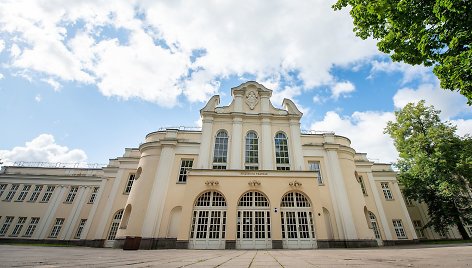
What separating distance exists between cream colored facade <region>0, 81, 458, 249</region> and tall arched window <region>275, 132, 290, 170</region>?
0.33 feet

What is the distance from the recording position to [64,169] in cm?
2827

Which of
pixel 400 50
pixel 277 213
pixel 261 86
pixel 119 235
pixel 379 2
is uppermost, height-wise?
pixel 261 86

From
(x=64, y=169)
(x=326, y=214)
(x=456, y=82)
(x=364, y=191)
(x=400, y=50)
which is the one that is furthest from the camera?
(x=64, y=169)

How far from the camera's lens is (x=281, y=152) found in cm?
2081

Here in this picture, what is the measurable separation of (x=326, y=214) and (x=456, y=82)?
13608 mm

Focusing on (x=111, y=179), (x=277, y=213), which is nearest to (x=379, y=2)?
(x=277, y=213)

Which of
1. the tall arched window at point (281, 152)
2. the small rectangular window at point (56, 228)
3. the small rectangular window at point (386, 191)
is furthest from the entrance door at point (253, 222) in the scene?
the small rectangular window at point (56, 228)

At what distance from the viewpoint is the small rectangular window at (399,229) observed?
70.1 feet

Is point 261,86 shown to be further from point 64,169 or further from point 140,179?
point 64,169

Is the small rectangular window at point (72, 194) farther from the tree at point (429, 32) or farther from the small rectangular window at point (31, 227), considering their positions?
the tree at point (429, 32)

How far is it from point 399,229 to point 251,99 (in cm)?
1985

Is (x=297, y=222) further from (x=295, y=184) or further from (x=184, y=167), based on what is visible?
(x=184, y=167)

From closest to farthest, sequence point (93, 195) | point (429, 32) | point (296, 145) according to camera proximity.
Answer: point (429, 32), point (296, 145), point (93, 195)

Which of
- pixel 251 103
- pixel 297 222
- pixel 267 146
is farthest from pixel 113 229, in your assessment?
pixel 251 103
